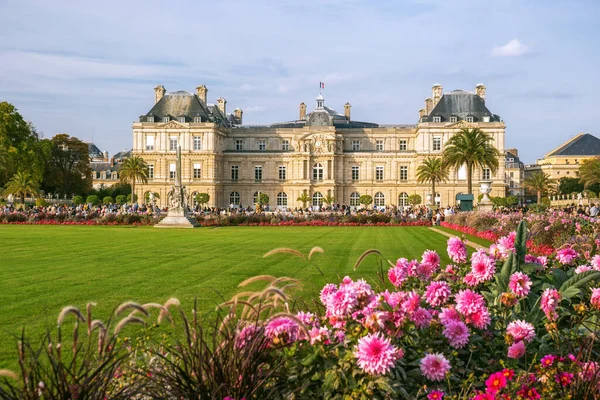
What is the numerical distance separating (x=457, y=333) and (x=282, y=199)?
7875 centimetres

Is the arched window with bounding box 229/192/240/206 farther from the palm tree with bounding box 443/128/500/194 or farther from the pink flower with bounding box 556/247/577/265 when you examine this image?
the pink flower with bounding box 556/247/577/265

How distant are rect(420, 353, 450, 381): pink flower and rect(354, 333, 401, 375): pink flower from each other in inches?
15.5

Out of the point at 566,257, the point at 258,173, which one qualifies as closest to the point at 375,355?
the point at 566,257

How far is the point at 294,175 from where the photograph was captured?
272 feet

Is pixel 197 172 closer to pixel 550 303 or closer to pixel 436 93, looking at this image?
pixel 436 93

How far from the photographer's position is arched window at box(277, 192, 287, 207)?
8319 centimetres

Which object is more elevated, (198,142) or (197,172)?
(198,142)

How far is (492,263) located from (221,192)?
79378 mm

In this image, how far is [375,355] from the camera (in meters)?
3.97

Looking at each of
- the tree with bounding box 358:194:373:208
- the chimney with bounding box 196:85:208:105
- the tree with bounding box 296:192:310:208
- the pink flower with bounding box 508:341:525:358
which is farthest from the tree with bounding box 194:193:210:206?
the pink flower with bounding box 508:341:525:358

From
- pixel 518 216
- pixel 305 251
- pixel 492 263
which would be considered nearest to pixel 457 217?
pixel 518 216

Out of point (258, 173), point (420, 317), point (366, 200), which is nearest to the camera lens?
point (420, 317)

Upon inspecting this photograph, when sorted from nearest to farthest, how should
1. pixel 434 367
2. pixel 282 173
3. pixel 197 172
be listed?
1. pixel 434 367
2. pixel 197 172
3. pixel 282 173

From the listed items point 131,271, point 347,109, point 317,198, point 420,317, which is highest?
point 347,109
